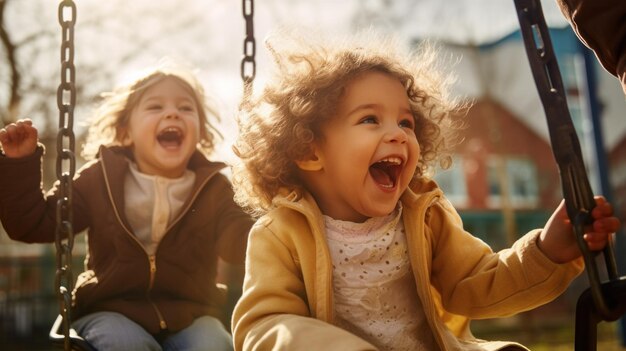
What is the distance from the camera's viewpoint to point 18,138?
102 inches

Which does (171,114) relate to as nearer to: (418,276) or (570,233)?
(418,276)

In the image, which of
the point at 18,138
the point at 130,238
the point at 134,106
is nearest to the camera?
the point at 18,138

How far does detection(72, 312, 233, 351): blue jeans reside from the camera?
2.43 meters

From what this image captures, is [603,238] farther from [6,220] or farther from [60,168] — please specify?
[6,220]

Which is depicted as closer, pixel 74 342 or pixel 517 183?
pixel 74 342

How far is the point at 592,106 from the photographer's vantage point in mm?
7996

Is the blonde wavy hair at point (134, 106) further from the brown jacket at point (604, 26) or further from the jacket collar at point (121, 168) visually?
the brown jacket at point (604, 26)

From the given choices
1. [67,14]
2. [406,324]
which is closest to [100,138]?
[67,14]

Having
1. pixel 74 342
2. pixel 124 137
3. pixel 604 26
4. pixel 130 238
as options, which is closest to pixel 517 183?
pixel 124 137

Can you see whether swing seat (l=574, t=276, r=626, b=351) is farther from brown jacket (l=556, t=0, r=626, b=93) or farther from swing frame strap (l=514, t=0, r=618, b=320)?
brown jacket (l=556, t=0, r=626, b=93)

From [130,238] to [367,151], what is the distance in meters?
1.21

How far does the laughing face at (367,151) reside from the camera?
193cm

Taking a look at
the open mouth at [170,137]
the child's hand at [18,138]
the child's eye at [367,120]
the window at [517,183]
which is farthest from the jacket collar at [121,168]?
the window at [517,183]

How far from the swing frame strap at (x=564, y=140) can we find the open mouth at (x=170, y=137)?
171 centimetres
